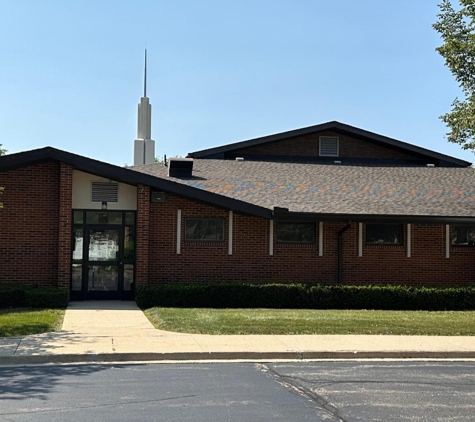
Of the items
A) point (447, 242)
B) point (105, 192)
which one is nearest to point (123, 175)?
point (105, 192)

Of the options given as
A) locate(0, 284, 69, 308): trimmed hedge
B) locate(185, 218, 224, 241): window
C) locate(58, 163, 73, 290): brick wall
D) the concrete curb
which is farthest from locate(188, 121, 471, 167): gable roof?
the concrete curb

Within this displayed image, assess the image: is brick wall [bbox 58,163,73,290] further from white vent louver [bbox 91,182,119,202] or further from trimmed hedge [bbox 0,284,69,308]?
trimmed hedge [bbox 0,284,69,308]

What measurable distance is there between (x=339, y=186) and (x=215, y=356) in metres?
12.1

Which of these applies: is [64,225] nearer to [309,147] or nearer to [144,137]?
[309,147]

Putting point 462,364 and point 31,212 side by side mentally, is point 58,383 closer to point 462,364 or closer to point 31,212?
point 462,364

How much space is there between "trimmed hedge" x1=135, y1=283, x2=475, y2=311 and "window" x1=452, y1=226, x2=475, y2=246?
2005mm

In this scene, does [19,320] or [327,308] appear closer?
[19,320]

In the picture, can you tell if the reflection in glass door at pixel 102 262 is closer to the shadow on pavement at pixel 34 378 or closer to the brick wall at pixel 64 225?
the brick wall at pixel 64 225

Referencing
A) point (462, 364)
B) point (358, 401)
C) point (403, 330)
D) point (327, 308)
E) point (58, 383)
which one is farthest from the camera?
point (327, 308)

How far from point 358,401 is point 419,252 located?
1279 cm

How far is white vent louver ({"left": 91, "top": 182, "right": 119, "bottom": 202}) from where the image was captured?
61.6 ft

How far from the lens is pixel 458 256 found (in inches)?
792

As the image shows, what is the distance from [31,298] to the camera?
16625mm

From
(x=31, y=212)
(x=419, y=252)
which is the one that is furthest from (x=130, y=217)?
(x=419, y=252)
